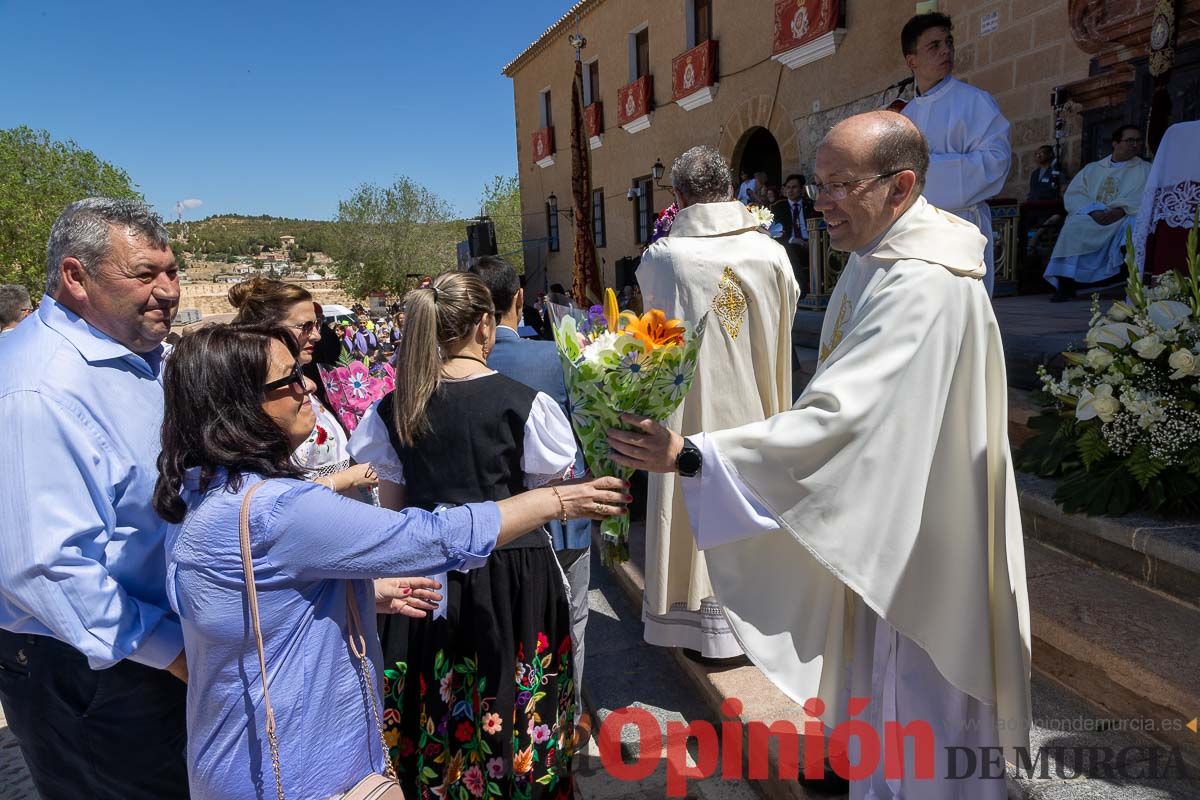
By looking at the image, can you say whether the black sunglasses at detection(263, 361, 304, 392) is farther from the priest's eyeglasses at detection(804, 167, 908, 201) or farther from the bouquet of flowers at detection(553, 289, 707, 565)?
the priest's eyeglasses at detection(804, 167, 908, 201)

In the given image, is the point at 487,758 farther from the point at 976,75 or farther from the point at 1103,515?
the point at 976,75

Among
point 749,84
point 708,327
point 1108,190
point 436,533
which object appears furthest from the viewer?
point 749,84

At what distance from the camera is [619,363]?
1.70 meters

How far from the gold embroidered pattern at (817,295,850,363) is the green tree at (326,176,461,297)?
4102cm

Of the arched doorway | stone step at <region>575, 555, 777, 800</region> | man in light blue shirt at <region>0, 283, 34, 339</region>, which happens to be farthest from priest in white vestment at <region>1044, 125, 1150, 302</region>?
the arched doorway

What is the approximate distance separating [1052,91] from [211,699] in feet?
29.9

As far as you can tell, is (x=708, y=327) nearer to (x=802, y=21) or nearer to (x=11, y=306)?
(x=11, y=306)

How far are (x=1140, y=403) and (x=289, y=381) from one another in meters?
2.70

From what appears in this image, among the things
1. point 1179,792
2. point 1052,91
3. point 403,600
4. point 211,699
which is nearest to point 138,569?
point 211,699

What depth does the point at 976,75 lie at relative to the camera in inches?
340

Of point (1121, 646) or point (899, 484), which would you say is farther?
point (1121, 646)

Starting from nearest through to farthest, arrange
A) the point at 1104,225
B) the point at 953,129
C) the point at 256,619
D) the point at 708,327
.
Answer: the point at 256,619
the point at 708,327
the point at 953,129
the point at 1104,225

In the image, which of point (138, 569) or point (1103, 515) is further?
point (1103, 515)

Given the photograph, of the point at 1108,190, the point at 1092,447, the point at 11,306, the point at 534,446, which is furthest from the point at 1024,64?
the point at 11,306
